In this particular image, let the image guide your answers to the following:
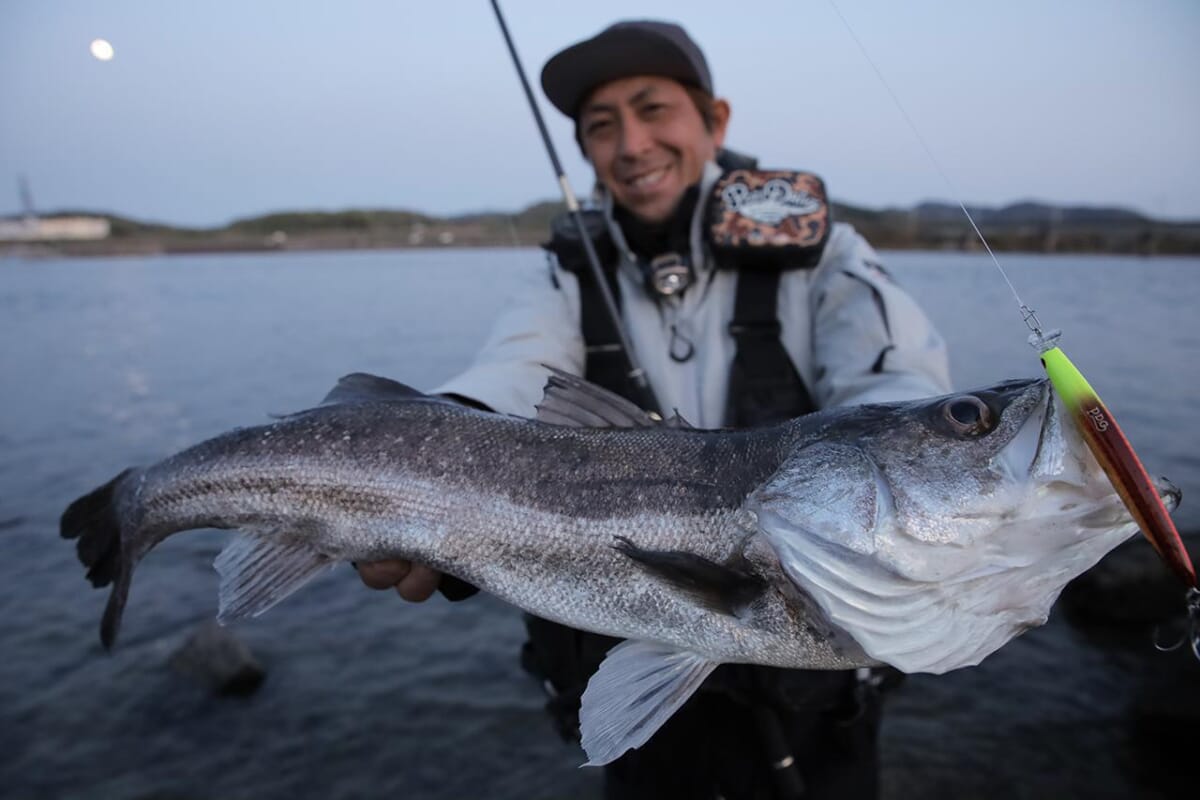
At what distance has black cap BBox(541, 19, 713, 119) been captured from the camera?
379 cm

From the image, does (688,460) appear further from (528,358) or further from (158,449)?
(158,449)

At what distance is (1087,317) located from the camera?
2650 cm

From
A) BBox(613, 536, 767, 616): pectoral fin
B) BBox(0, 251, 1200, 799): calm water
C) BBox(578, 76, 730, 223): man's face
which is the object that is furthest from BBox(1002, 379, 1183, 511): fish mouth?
BBox(0, 251, 1200, 799): calm water

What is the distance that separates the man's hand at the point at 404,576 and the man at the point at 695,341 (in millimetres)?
140

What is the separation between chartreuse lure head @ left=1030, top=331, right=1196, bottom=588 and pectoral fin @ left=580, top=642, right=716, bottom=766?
4.16 feet

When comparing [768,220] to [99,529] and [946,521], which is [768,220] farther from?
[99,529]

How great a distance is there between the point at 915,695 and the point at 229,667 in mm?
6476

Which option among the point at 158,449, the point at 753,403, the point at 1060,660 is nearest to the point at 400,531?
the point at 753,403

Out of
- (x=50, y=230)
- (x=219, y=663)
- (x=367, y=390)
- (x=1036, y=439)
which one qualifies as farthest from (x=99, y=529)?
(x=50, y=230)

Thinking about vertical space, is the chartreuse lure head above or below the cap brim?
below

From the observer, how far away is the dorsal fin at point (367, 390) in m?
2.97

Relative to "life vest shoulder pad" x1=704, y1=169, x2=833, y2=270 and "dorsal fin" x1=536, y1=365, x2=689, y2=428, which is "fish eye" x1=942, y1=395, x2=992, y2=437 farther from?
"life vest shoulder pad" x1=704, y1=169, x2=833, y2=270

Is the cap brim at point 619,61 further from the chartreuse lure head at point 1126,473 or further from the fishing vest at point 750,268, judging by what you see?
the chartreuse lure head at point 1126,473

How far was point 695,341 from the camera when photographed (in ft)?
12.8
